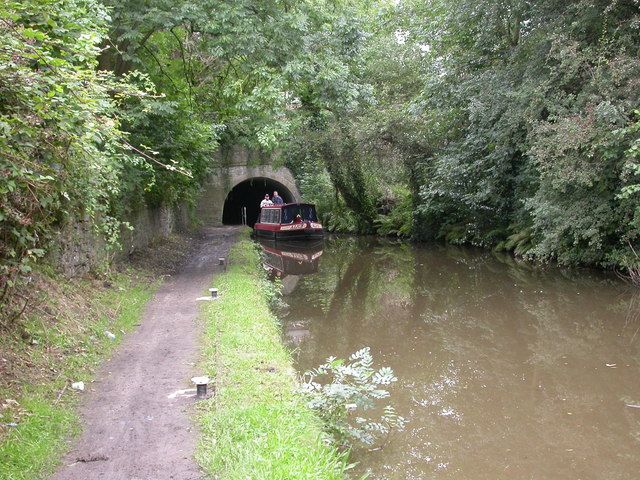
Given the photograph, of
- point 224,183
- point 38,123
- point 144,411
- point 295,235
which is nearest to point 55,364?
point 144,411

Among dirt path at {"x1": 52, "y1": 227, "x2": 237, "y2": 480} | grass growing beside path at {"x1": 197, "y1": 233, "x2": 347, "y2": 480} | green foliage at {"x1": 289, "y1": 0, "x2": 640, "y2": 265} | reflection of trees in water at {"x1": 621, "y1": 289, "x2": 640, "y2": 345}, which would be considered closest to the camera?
grass growing beside path at {"x1": 197, "y1": 233, "x2": 347, "y2": 480}

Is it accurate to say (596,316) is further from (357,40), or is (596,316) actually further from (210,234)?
(210,234)

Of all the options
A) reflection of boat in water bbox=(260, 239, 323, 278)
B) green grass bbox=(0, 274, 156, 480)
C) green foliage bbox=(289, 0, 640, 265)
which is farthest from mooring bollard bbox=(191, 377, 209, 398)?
reflection of boat in water bbox=(260, 239, 323, 278)

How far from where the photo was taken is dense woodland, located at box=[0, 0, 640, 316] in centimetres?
482

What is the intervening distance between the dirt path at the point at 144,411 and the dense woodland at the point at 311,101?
130 cm

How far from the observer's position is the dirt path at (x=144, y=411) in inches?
147

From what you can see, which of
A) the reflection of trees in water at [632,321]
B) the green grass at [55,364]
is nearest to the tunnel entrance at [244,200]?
the reflection of trees in water at [632,321]

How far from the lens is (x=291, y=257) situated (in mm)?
18609

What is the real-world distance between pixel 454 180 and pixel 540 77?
4902 millimetres

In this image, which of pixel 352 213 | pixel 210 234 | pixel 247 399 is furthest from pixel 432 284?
pixel 352 213

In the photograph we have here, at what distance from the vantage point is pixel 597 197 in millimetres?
11844

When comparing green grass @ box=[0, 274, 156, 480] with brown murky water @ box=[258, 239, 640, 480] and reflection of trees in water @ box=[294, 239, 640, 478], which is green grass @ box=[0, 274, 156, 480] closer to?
brown murky water @ box=[258, 239, 640, 480]

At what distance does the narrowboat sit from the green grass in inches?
506

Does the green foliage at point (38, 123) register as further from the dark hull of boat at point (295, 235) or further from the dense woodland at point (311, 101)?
the dark hull of boat at point (295, 235)
